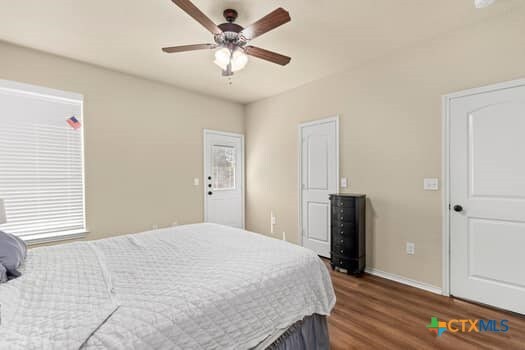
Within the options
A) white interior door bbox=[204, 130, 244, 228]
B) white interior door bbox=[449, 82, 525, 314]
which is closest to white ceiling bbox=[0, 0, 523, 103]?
white interior door bbox=[449, 82, 525, 314]

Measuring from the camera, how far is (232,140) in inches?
181

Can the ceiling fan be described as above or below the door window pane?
above

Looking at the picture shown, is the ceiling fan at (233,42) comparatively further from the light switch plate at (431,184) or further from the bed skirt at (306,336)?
the bed skirt at (306,336)

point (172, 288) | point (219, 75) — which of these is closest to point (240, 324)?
point (172, 288)

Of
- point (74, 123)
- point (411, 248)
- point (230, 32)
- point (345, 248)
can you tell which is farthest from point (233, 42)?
point (411, 248)

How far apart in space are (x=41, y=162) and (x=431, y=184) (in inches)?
170

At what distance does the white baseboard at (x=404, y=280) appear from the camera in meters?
2.53

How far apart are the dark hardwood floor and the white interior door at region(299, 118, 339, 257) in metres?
0.98

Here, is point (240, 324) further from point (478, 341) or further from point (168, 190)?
point (168, 190)

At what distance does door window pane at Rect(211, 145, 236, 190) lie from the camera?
14.4ft

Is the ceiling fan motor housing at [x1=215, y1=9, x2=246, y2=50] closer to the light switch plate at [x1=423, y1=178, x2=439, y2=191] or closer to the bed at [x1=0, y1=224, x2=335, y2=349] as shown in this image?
the bed at [x1=0, y1=224, x2=335, y2=349]

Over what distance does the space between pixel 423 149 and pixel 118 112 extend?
377 centimetres

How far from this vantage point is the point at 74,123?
302 centimetres

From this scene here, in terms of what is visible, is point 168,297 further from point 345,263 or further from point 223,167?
point 223,167
